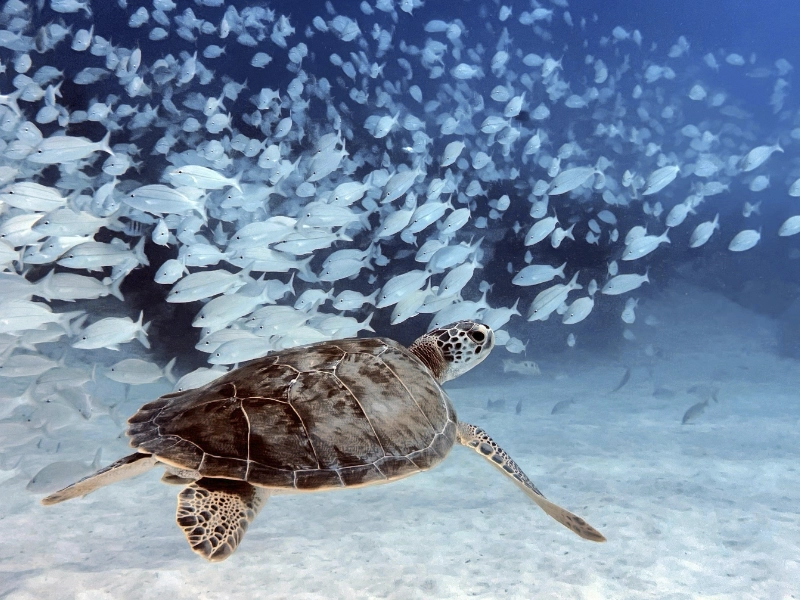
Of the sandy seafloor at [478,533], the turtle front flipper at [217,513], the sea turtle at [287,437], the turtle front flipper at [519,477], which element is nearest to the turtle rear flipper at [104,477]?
the sea turtle at [287,437]

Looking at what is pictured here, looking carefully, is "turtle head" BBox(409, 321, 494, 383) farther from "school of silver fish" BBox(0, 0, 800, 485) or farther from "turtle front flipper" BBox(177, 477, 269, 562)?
"school of silver fish" BBox(0, 0, 800, 485)

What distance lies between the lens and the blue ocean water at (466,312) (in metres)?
2.84

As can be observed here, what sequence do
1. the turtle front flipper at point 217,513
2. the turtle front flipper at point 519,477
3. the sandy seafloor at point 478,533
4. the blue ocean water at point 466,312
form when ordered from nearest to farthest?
1. the turtle front flipper at point 217,513
2. the turtle front flipper at point 519,477
3. the sandy seafloor at point 478,533
4. the blue ocean water at point 466,312

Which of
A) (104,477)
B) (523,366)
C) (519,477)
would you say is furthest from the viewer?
(523,366)

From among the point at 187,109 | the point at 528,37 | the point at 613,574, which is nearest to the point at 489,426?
the point at 613,574

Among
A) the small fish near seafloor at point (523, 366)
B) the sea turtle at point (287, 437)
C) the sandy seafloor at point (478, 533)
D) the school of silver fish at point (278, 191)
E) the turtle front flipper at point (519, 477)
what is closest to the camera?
the sea turtle at point (287, 437)

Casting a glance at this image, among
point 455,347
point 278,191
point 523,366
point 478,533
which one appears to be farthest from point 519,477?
point 523,366

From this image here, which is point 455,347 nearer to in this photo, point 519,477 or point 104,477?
point 519,477

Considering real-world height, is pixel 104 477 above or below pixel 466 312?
below

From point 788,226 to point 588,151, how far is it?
20.5 feet

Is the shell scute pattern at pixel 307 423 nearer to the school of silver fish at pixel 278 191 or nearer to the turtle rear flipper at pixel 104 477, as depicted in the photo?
the turtle rear flipper at pixel 104 477

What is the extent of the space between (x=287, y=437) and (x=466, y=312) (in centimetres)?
393

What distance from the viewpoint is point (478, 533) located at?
3.19 metres

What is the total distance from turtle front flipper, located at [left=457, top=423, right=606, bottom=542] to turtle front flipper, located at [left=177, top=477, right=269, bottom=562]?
1.09m
